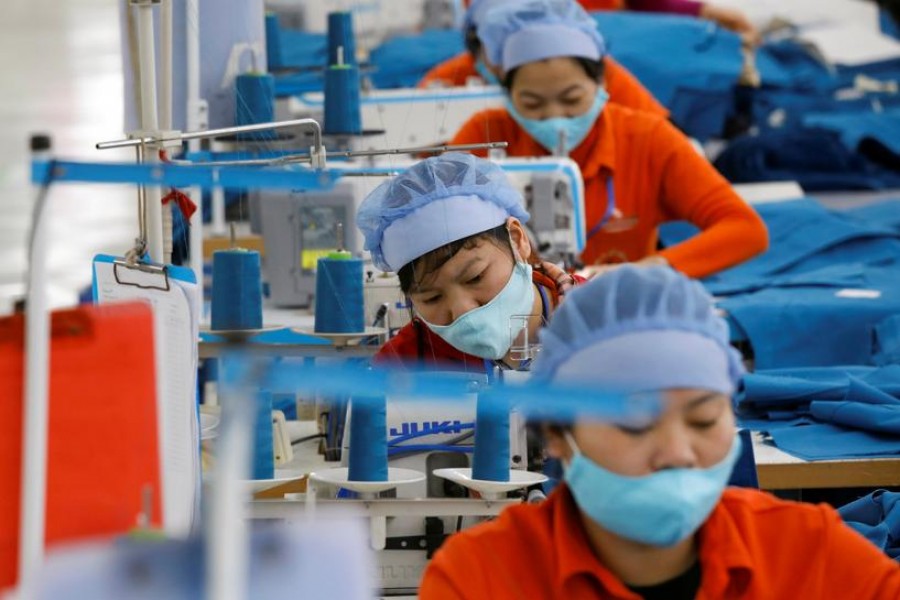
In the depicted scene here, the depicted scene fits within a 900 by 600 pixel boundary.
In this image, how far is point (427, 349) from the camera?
2797 mm

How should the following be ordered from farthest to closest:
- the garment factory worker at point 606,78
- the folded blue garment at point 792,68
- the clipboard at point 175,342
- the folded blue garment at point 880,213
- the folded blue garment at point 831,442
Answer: the folded blue garment at point 792,68 → the garment factory worker at point 606,78 → the folded blue garment at point 880,213 → the folded blue garment at point 831,442 → the clipboard at point 175,342

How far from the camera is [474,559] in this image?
5.89 ft

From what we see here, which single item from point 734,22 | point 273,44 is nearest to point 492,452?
point 273,44

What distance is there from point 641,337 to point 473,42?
151 inches

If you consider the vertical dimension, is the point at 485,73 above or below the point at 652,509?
above

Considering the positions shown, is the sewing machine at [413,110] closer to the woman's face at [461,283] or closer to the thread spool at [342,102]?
the thread spool at [342,102]

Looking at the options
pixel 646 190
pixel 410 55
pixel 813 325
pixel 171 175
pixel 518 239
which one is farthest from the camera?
pixel 410 55

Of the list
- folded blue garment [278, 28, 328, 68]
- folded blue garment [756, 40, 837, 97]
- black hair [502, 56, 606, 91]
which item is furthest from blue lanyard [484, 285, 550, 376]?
folded blue garment [756, 40, 837, 97]

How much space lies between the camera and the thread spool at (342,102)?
3.88 meters

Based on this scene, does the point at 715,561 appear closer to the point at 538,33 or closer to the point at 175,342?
the point at 175,342

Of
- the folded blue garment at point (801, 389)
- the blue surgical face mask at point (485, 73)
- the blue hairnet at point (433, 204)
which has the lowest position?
the folded blue garment at point (801, 389)

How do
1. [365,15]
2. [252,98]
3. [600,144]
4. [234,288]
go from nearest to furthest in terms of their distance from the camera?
[234,288], [252,98], [600,144], [365,15]

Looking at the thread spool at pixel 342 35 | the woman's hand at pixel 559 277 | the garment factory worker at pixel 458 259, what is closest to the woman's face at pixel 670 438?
the garment factory worker at pixel 458 259

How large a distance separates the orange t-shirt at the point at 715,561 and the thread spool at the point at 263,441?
762mm
